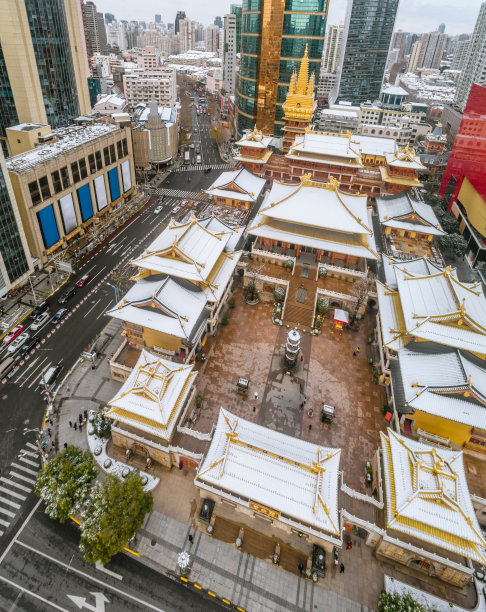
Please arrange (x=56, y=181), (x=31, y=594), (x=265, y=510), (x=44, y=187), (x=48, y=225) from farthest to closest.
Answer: (x=56, y=181) < (x=48, y=225) < (x=44, y=187) < (x=265, y=510) < (x=31, y=594)

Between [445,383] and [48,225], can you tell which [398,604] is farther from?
[48,225]

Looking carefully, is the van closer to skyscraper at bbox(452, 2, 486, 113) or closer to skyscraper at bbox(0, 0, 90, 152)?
skyscraper at bbox(0, 0, 90, 152)

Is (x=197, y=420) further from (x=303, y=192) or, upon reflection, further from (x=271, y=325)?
(x=303, y=192)

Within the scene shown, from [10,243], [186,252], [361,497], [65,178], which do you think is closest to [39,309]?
[10,243]

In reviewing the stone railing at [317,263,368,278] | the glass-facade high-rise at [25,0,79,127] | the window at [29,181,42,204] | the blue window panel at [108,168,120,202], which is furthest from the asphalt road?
the glass-facade high-rise at [25,0,79,127]

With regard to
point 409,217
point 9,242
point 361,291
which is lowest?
point 361,291

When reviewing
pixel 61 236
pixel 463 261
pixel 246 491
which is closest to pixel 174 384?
pixel 246 491
